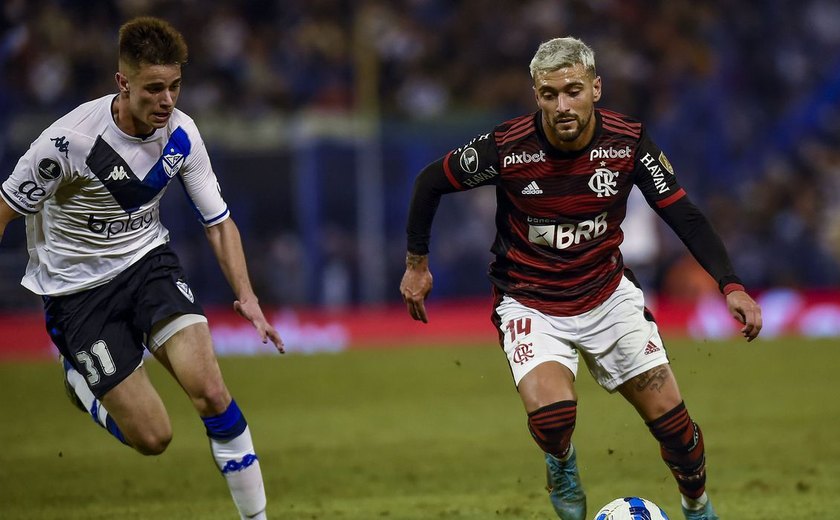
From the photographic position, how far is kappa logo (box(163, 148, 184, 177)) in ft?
20.8

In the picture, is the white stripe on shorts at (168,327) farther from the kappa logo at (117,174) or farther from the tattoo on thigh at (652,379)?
the tattoo on thigh at (652,379)

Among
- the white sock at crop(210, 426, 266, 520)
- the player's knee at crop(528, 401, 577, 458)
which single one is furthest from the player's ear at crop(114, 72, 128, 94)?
the player's knee at crop(528, 401, 577, 458)

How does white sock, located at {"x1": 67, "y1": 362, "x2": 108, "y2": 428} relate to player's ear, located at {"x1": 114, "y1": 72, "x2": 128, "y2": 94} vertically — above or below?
below

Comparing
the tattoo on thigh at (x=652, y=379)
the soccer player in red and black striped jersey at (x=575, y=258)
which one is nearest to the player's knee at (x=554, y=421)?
the soccer player in red and black striped jersey at (x=575, y=258)

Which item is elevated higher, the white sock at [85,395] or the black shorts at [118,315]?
the black shorts at [118,315]

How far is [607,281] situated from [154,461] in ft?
15.6

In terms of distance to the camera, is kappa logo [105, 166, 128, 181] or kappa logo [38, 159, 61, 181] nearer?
kappa logo [38, 159, 61, 181]

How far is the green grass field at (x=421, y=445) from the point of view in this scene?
765 centimetres

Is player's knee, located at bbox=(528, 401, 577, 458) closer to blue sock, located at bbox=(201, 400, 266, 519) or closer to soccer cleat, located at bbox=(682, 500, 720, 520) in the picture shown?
soccer cleat, located at bbox=(682, 500, 720, 520)

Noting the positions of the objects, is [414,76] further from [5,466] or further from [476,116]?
[5,466]

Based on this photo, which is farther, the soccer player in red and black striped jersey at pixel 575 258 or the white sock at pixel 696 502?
the white sock at pixel 696 502

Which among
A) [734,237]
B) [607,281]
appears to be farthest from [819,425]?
[734,237]

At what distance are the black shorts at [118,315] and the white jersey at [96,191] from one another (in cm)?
7

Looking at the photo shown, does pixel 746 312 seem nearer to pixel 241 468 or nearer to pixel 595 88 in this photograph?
pixel 595 88
